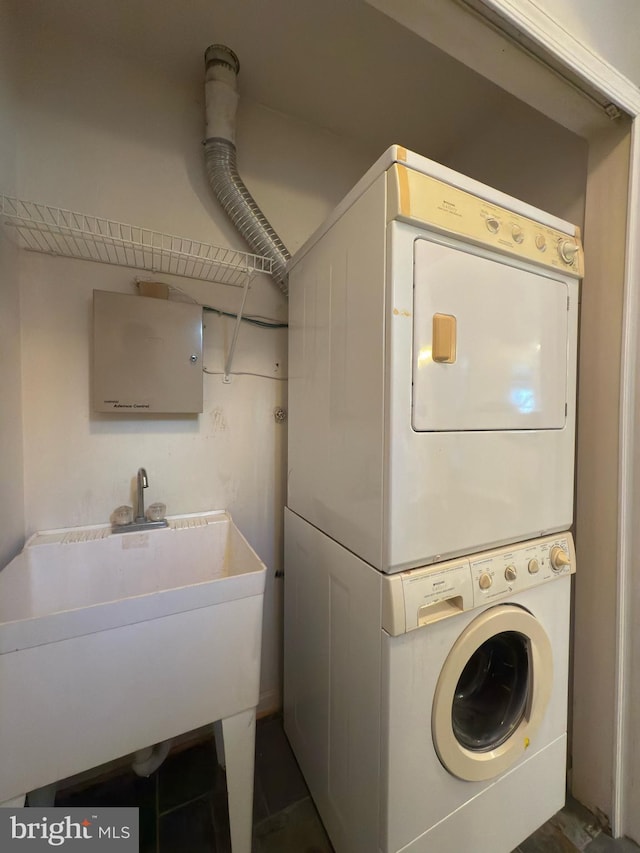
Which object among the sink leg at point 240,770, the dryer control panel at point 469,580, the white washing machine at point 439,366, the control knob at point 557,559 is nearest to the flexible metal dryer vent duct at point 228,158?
the white washing machine at point 439,366

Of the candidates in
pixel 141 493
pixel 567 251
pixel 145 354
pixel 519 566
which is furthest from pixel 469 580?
pixel 145 354

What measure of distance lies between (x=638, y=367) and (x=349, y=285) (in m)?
0.98

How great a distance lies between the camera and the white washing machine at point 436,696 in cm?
83

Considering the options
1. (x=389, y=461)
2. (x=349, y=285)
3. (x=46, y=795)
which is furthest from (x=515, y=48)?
(x=46, y=795)

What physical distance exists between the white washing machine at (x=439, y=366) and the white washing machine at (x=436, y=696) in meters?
0.09

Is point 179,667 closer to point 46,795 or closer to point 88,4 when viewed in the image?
point 46,795

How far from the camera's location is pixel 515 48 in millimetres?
875

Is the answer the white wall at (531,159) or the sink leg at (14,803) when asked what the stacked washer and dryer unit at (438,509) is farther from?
the sink leg at (14,803)

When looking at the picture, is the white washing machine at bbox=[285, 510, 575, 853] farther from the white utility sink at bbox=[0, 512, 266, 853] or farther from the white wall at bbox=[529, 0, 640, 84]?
the white wall at bbox=[529, 0, 640, 84]

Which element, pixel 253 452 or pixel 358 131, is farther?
pixel 358 131

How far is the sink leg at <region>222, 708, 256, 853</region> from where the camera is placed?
3.01ft

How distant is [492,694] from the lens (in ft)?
3.74

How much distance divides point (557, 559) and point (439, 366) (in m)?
0.73

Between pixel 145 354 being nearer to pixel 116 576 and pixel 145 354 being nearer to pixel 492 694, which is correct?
pixel 116 576
